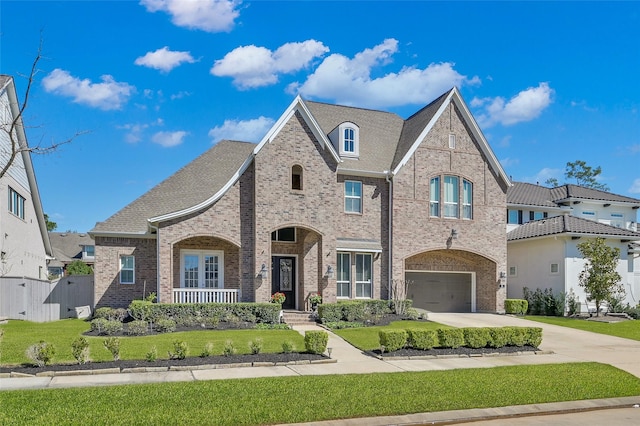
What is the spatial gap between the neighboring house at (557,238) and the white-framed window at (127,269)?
19.8 meters

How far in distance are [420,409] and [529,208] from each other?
2615cm

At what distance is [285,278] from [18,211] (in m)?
13.8

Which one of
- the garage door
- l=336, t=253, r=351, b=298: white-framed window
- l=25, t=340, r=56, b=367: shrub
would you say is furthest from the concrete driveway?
l=25, t=340, r=56, b=367: shrub

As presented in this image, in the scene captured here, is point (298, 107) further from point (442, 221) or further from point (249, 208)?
point (442, 221)

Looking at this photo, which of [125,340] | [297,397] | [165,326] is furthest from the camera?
[165,326]

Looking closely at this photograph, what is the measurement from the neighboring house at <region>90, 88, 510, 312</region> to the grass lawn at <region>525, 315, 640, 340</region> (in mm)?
3258

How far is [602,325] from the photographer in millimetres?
22734

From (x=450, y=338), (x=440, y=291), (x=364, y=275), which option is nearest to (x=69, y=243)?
(x=364, y=275)

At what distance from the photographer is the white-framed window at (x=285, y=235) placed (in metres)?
24.1

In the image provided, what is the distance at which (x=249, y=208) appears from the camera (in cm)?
2267

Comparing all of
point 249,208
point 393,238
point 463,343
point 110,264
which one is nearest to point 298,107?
point 249,208

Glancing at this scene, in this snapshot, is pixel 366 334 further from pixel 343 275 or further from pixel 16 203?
pixel 16 203

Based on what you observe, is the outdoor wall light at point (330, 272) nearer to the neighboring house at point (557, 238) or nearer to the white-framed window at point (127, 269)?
the white-framed window at point (127, 269)

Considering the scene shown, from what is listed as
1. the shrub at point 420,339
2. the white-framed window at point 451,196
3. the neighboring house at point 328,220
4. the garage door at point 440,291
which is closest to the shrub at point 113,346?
the shrub at point 420,339
